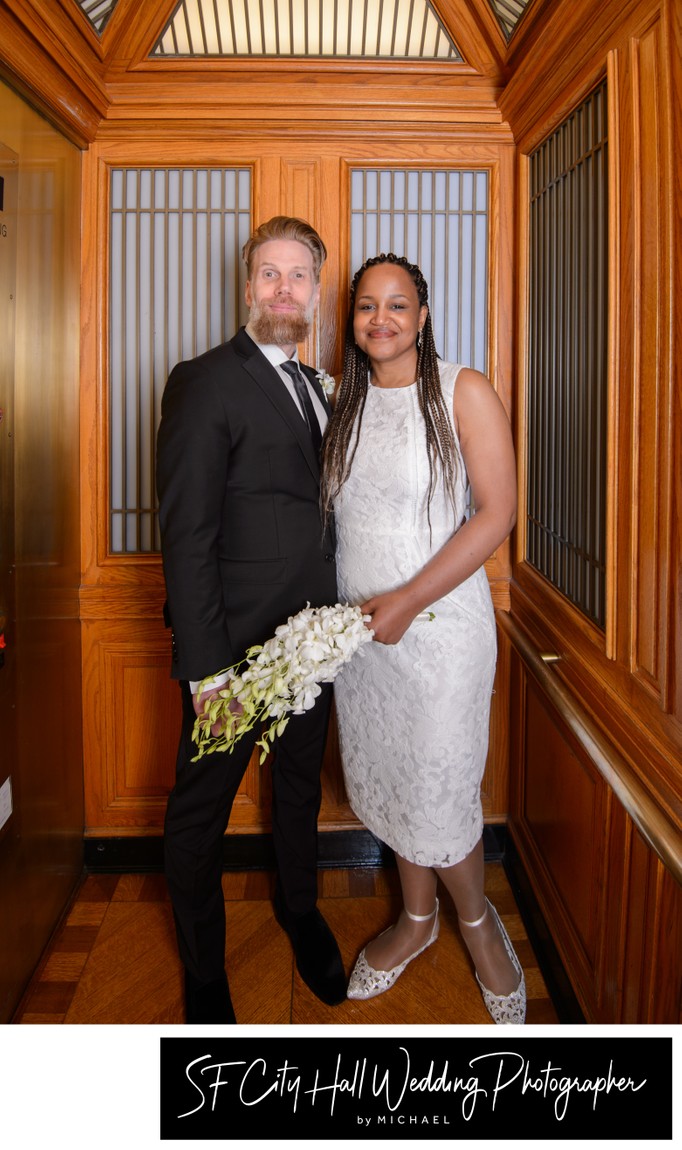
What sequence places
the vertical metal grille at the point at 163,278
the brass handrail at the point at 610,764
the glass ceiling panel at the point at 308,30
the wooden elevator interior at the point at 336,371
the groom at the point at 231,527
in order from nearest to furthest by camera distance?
the brass handrail at the point at 610,764
the wooden elevator interior at the point at 336,371
the groom at the point at 231,527
the glass ceiling panel at the point at 308,30
the vertical metal grille at the point at 163,278

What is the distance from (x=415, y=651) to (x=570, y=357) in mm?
924

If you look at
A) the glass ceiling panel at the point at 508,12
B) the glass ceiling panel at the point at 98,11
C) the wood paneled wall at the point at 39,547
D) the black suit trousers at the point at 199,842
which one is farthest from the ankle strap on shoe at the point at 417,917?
the glass ceiling panel at the point at 98,11

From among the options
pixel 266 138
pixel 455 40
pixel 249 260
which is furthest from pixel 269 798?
pixel 455 40

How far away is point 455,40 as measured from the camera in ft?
8.71

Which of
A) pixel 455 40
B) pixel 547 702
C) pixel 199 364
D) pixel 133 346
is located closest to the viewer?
pixel 199 364

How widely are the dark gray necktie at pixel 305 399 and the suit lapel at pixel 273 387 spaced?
Result: 0.21 ft

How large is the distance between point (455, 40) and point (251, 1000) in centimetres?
300

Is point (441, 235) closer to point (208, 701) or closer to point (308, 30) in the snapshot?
point (308, 30)

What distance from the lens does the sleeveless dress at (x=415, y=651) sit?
2.09m

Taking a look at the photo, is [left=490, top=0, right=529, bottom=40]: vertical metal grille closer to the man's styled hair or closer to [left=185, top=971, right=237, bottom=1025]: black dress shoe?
the man's styled hair

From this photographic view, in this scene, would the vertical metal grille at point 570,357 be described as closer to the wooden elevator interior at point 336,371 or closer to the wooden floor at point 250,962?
the wooden elevator interior at point 336,371

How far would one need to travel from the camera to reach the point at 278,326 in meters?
2.16

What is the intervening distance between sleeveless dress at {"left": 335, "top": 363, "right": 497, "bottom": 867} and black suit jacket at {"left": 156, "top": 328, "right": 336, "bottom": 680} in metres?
0.13

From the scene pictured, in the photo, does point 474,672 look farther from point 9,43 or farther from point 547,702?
point 9,43
